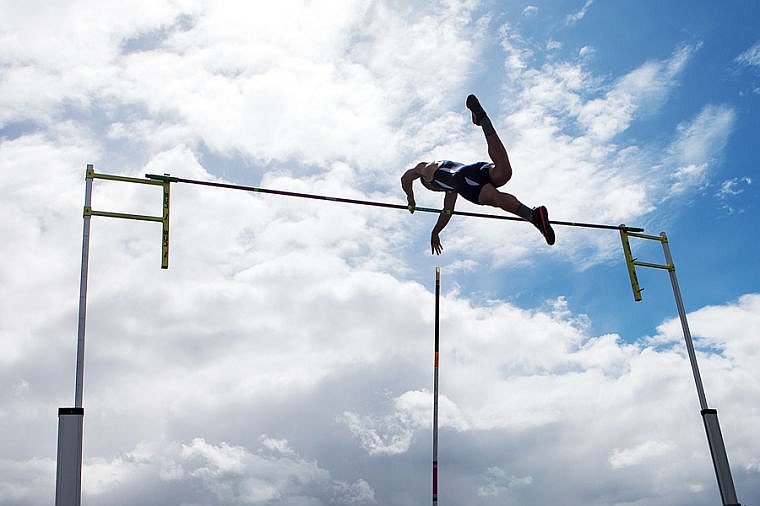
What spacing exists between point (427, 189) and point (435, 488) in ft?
15.5

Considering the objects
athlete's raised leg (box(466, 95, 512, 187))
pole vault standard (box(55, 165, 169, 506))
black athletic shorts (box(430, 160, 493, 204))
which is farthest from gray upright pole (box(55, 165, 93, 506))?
athlete's raised leg (box(466, 95, 512, 187))

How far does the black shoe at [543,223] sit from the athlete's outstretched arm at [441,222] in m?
1.86

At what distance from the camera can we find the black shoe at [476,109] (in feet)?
31.9

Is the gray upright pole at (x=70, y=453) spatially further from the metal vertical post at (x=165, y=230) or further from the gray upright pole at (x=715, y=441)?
the gray upright pole at (x=715, y=441)

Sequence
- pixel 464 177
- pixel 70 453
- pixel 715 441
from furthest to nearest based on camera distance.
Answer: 1. pixel 715 441
2. pixel 464 177
3. pixel 70 453

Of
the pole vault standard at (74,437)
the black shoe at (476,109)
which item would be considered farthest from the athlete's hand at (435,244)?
the pole vault standard at (74,437)

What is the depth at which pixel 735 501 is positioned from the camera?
11.2m

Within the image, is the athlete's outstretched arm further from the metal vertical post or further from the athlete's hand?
the metal vertical post

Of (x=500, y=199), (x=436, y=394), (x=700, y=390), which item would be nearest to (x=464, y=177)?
(x=500, y=199)

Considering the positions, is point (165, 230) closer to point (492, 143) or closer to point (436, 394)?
point (492, 143)

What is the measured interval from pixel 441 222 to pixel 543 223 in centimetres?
227

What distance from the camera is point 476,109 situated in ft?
31.9

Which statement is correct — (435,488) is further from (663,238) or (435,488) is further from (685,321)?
(663,238)

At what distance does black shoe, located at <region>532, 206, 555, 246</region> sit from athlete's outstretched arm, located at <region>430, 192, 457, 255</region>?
1863 mm
